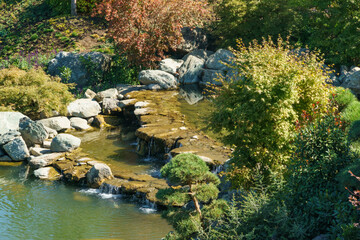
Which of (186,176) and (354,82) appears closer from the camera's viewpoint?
(186,176)

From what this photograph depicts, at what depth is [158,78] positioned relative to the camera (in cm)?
1820

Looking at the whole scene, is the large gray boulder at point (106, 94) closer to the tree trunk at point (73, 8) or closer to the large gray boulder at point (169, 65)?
the large gray boulder at point (169, 65)

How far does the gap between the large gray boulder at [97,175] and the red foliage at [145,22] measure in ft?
30.4

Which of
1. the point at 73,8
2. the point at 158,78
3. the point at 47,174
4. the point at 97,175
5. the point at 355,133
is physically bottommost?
the point at 47,174

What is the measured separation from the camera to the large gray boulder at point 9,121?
39.4 ft

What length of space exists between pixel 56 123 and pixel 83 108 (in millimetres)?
1551

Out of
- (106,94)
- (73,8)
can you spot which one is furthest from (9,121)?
(73,8)

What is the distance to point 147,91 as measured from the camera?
17.4m

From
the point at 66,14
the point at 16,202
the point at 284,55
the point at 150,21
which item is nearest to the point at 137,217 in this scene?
the point at 16,202

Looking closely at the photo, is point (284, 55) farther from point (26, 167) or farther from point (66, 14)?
point (66, 14)

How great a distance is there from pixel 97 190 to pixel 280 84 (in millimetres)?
5390

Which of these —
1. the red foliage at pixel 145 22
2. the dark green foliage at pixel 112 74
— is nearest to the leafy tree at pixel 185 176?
the red foliage at pixel 145 22

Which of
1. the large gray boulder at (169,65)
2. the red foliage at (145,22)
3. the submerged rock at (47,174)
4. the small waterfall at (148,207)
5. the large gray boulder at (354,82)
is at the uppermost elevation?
the red foliage at (145,22)

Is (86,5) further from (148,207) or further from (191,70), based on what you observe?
(148,207)
